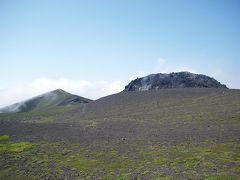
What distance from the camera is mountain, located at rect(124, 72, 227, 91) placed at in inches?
6334

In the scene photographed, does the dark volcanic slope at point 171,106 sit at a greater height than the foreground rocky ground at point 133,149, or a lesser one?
greater

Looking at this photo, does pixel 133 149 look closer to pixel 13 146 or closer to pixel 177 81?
pixel 13 146

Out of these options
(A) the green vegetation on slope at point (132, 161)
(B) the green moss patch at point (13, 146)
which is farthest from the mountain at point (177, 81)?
(A) the green vegetation on slope at point (132, 161)

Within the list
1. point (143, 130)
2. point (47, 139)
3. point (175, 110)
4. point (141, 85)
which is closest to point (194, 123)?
point (143, 130)

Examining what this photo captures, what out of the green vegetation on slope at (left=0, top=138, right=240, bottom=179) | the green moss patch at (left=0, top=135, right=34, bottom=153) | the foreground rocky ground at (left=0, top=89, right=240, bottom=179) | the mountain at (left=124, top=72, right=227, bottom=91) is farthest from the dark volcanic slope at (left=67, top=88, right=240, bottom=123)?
the green moss patch at (left=0, top=135, right=34, bottom=153)

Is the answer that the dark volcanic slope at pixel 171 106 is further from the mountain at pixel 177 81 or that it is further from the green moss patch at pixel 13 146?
the green moss patch at pixel 13 146

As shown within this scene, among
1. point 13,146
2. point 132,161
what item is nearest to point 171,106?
point 13,146

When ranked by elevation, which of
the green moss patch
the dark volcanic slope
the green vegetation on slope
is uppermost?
the dark volcanic slope

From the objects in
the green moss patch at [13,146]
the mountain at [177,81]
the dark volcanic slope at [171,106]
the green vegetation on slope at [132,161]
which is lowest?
the green vegetation on slope at [132,161]

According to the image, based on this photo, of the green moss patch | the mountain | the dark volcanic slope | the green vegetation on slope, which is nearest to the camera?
the green vegetation on slope

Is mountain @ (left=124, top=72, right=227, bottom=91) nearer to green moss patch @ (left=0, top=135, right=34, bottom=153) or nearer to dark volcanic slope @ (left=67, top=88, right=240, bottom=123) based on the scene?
dark volcanic slope @ (left=67, top=88, right=240, bottom=123)

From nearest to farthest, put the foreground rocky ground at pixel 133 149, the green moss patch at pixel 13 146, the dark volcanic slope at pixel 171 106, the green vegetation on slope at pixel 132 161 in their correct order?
the green vegetation on slope at pixel 132 161 → the foreground rocky ground at pixel 133 149 → the green moss patch at pixel 13 146 → the dark volcanic slope at pixel 171 106

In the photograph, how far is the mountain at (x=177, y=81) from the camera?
160875 mm

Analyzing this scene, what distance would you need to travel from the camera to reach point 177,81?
6481 inches
